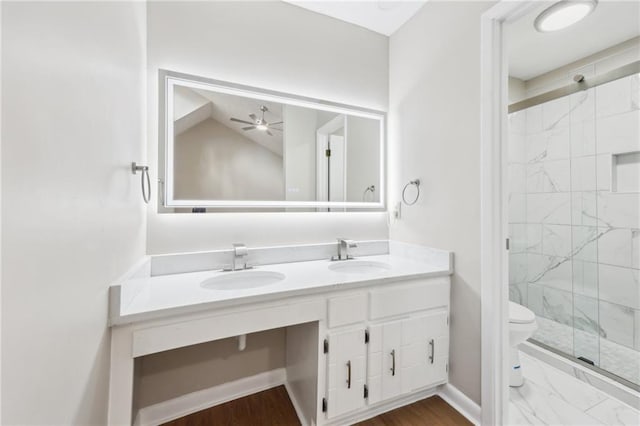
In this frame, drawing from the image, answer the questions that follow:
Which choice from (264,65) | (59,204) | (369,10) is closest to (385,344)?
(59,204)

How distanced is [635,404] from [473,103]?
1941 mm

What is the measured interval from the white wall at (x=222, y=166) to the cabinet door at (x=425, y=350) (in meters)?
1.11

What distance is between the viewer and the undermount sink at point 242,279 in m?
1.44

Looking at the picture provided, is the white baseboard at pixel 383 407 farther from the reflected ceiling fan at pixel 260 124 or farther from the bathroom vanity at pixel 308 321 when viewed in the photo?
the reflected ceiling fan at pixel 260 124

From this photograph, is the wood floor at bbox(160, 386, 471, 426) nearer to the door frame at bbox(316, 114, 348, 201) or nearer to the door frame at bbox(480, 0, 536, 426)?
the door frame at bbox(480, 0, 536, 426)

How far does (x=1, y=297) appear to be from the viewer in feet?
1.32

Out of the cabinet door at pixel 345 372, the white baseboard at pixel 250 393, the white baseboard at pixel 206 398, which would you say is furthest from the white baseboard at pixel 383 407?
the white baseboard at pixel 206 398

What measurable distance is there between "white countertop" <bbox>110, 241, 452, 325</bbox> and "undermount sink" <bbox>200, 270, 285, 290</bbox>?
0.03 meters

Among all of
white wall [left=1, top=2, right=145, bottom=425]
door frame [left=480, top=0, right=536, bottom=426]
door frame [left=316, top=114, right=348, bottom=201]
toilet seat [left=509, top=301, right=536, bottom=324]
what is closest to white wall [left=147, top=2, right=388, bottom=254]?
door frame [left=316, top=114, right=348, bottom=201]

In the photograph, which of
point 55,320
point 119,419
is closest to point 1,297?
point 55,320

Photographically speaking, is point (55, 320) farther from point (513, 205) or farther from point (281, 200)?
point (513, 205)

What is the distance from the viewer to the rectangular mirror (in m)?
1.50

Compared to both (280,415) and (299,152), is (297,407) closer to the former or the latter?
(280,415)

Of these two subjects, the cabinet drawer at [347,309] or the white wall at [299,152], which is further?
the white wall at [299,152]
